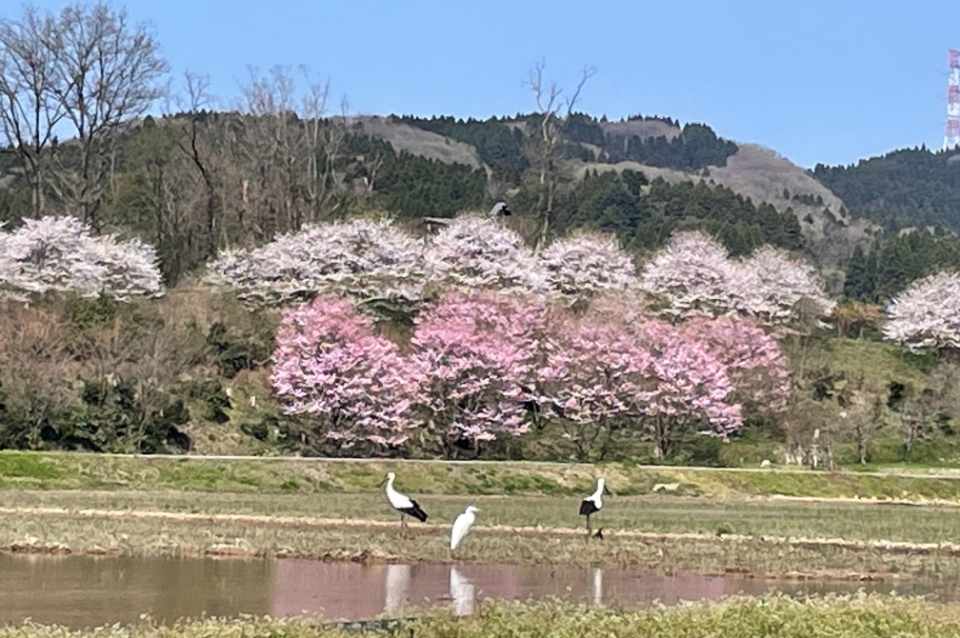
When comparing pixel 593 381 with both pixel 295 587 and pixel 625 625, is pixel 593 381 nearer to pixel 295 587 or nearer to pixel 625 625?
pixel 295 587

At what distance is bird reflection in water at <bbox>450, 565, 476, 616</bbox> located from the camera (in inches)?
513

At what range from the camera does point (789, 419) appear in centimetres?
4875

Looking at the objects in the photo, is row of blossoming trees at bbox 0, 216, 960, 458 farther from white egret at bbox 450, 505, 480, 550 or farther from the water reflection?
the water reflection

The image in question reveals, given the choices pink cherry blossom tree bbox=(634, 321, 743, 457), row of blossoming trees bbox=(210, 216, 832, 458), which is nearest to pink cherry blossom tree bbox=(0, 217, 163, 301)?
row of blossoming trees bbox=(210, 216, 832, 458)

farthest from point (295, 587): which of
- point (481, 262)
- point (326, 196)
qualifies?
point (326, 196)

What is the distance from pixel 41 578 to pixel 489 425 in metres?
29.7

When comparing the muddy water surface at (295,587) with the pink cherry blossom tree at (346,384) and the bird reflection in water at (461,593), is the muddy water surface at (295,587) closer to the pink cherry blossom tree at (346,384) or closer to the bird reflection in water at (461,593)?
the bird reflection in water at (461,593)

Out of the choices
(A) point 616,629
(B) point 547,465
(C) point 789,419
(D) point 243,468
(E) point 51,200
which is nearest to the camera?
(A) point 616,629

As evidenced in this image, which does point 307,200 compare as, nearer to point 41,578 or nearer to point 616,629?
point 41,578

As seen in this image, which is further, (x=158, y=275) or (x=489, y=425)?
(x=158, y=275)

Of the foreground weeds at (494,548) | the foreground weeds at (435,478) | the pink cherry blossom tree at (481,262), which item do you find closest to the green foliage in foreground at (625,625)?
the foreground weeds at (494,548)

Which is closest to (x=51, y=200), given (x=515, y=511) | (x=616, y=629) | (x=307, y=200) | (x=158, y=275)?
(x=307, y=200)

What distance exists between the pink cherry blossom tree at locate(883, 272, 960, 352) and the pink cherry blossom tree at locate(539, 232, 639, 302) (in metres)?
13.5

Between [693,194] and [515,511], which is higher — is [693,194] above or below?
above
